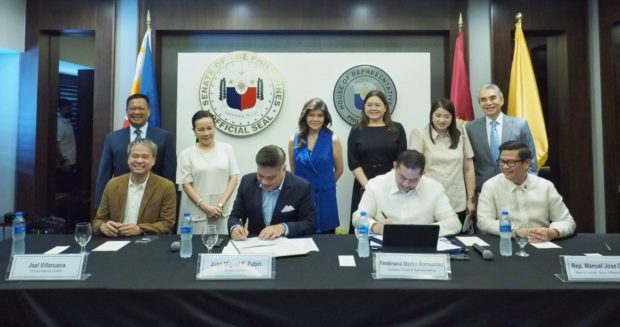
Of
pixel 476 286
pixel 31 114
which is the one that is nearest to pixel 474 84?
pixel 476 286

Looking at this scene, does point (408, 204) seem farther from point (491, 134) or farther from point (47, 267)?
point (47, 267)

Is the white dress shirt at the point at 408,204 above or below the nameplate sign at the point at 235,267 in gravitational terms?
above

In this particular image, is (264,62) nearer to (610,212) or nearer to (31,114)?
(31,114)

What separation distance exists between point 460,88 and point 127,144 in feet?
8.48

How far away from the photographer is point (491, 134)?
3.18 meters

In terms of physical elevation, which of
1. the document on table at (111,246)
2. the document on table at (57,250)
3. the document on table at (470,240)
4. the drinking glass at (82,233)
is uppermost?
the drinking glass at (82,233)

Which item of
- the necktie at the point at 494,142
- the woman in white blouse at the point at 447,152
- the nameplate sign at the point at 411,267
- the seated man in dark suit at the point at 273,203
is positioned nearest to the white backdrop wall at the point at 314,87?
the necktie at the point at 494,142

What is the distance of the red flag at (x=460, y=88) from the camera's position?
367cm

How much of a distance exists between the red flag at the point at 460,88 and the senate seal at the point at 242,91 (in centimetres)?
144

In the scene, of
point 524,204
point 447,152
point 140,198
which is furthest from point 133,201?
point 524,204

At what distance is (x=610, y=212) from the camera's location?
371 centimetres

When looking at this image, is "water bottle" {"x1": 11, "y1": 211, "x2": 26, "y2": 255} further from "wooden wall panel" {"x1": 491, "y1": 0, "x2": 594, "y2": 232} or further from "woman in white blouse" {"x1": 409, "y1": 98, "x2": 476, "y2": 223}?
"wooden wall panel" {"x1": 491, "y1": 0, "x2": 594, "y2": 232}
